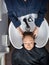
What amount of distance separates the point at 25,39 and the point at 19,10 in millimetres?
177

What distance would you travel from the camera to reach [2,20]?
75 cm

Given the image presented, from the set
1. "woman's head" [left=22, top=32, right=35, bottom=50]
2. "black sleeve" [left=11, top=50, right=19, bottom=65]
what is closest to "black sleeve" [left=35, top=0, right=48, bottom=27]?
"woman's head" [left=22, top=32, right=35, bottom=50]

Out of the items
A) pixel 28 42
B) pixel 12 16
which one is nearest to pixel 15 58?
pixel 28 42

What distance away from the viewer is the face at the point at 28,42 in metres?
0.73

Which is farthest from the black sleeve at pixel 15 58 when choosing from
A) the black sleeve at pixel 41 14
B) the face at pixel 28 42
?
the black sleeve at pixel 41 14

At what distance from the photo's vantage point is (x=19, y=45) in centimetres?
74

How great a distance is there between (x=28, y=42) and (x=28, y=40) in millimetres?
12

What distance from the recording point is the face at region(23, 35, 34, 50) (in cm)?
73

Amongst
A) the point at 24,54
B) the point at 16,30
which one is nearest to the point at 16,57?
the point at 24,54

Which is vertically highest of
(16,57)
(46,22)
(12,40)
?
(46,22)

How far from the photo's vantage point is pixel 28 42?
28.7 inches

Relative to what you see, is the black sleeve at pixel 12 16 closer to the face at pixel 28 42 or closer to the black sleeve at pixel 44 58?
the face at pixel 28 42

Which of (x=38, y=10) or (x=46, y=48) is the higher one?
(x=38, y=10)

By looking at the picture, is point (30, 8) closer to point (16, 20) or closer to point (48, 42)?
point (16, 20)
